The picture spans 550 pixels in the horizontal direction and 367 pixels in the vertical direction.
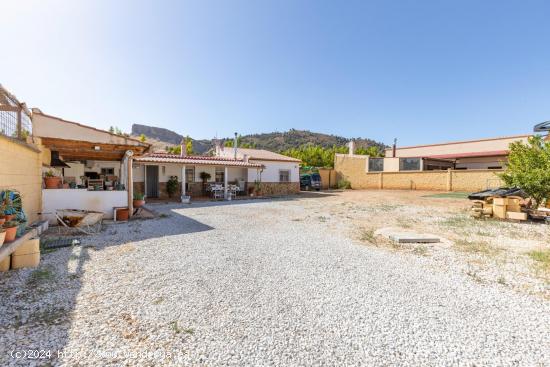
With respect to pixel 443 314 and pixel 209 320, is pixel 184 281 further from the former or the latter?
pixel 443 314

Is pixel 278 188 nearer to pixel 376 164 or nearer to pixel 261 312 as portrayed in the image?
pixel 376 164

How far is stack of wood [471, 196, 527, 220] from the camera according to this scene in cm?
936

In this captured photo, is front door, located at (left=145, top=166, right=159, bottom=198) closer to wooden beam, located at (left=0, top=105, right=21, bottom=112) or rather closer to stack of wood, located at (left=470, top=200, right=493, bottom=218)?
wooden beam, located at (left=0, top=105, right=21, bottom=112)

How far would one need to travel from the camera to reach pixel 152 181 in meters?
17.5

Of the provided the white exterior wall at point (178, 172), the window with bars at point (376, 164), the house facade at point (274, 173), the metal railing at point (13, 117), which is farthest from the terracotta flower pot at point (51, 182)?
the window with bars at point (376, 164)

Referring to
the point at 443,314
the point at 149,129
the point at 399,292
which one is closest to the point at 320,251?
the point at 399,292

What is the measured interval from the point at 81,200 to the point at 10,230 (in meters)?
4.83

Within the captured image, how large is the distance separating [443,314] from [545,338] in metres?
0.86

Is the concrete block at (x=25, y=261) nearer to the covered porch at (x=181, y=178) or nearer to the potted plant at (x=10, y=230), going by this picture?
the potted plant at (x=10, y=230)

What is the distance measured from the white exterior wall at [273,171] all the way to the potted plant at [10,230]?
1629 centimetres

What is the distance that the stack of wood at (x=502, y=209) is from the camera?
9.36 metres

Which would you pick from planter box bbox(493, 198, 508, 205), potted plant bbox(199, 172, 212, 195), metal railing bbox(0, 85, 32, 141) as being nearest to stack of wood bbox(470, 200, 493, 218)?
planter box bbox(493, 198, 508, 205)

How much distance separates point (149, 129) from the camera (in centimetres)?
8181

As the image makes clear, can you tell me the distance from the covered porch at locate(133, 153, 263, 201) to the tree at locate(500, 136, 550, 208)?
13.9 metres
